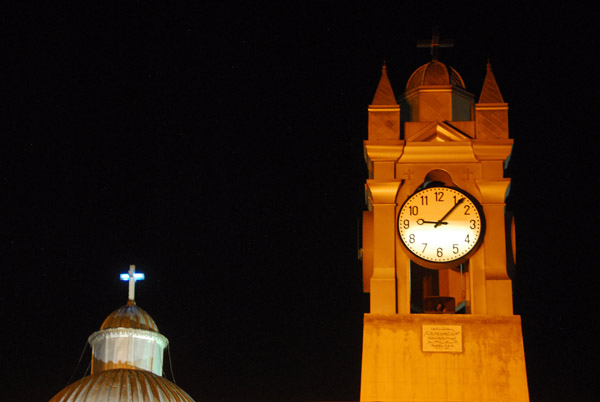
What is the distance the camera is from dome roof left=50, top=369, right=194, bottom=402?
136 ft

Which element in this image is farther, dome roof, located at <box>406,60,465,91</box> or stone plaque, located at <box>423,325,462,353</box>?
dome roof, located at <box>406,60,465,91</box>

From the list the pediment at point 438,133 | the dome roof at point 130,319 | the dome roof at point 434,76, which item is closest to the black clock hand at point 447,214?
the pediment at point 438,133

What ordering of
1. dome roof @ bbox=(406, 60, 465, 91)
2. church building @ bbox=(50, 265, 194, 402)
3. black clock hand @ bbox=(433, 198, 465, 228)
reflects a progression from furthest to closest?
church building @ bbox=(50, 265, 194, 402)
dome roof @ bbox=(406, 60, 465, 91)
black clock hand @ bbox=(433, 198, 465, 228)

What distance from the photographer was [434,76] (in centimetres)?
2941

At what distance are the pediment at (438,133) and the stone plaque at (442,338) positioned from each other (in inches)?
162

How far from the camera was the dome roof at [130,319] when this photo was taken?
4559 centimetres

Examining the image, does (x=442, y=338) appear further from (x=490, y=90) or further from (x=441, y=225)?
(x=490, y=90)

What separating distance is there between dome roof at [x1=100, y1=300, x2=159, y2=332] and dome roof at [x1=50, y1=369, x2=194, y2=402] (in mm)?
2639

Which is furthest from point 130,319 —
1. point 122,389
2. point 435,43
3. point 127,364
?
point 435,43

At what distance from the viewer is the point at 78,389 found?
41781 millimetres

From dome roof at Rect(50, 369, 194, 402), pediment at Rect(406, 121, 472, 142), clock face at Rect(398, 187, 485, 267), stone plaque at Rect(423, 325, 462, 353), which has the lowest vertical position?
stone plaque at Rect(423, 325, 462, 353)

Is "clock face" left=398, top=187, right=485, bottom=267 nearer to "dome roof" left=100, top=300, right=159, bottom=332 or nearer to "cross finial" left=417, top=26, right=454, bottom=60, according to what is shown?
"cross finial" left=417, top=26, right=454, bottom=60

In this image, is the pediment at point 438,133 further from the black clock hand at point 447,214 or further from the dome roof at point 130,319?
the dome roof at point 130,319

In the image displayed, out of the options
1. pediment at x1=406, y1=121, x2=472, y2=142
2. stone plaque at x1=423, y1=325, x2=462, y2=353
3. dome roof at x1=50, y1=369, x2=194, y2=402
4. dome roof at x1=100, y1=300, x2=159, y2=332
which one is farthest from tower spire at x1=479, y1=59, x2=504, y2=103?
dome roof at x1=100, y1=300, x2=159, y2=332
